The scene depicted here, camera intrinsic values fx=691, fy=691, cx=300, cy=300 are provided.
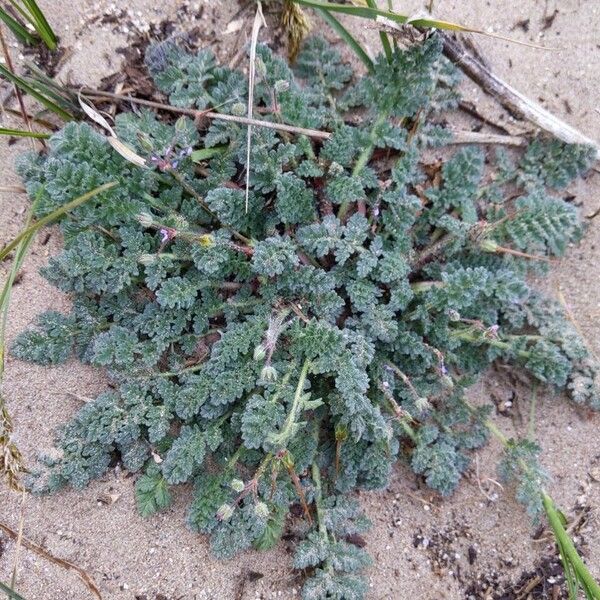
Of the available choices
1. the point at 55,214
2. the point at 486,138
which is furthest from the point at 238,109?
the point at 486,138

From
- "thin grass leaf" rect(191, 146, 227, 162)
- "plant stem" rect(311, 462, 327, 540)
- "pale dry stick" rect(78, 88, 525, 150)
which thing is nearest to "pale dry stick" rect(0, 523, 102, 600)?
"plant stem" rect(311, 462, 327, 540)

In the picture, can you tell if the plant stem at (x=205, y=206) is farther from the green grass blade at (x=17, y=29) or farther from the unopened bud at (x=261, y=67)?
the green grass blade at (x=17, y=29)

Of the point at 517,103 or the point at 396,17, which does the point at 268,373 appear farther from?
the point at 517,103

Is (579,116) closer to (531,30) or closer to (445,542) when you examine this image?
(531,30)

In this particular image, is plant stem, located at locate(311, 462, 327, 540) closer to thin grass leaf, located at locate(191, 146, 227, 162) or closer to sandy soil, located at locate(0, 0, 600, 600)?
sandy soil, located at locate(0, 0, 600, 600)

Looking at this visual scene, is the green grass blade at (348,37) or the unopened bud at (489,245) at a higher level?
the green grass blade at (348,37)

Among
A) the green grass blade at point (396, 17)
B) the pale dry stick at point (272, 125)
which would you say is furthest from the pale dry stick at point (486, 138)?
the green grass blade at point (396, 17)

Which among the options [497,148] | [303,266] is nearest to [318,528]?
[303,266]
